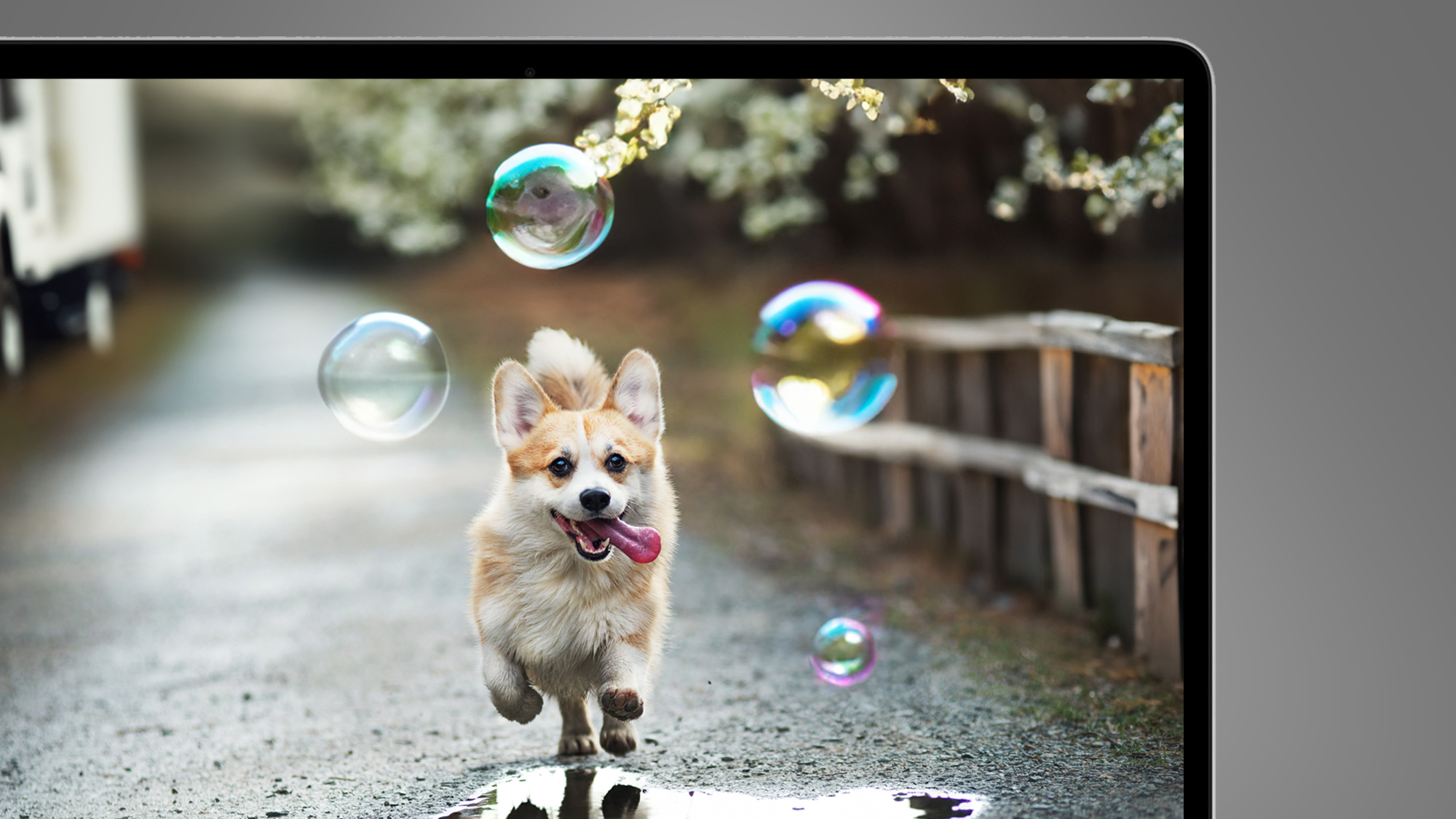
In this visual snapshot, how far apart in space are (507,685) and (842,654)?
4.25 feet

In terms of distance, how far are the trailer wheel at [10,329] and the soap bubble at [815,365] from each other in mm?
2606

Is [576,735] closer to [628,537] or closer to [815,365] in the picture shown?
[628,537]

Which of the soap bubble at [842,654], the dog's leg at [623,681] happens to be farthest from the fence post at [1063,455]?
the dog's leg at [623,681]

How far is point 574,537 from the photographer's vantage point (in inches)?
117

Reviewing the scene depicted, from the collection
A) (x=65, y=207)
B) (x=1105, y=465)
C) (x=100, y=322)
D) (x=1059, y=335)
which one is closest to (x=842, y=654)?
(x=1105, y=465)

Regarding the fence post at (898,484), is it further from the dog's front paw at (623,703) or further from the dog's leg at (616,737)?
the dog's front paw at (623,703)

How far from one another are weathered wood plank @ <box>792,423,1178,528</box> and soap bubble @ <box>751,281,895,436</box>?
1.02 meters

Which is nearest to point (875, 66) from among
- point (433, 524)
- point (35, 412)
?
point (433, 524)

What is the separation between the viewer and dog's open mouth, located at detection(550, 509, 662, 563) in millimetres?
2916

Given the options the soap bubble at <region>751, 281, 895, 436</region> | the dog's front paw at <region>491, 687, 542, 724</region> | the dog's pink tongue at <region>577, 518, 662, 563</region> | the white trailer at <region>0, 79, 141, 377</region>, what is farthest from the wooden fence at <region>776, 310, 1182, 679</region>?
the white trailer at <region>0, 79, 141, 377</region>

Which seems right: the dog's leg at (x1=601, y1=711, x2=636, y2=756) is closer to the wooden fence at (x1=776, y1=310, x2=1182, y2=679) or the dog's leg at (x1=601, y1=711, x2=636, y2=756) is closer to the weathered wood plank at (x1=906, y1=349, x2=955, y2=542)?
the wooden fence at (x1=776, y1=310, x2=1182, y2=679)

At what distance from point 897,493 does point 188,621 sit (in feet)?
12.9

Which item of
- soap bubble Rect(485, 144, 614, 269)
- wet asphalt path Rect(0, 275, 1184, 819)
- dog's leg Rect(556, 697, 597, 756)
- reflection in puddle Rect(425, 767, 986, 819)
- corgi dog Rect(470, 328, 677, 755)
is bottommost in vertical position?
wet asphalt path Rect(0, 275, 1184, 819)

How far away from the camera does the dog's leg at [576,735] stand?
11.6ft
